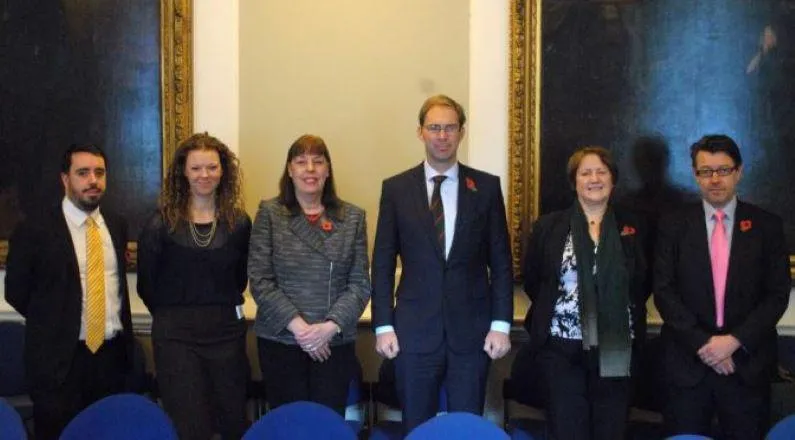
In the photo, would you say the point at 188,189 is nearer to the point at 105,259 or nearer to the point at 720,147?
the point at 105,259

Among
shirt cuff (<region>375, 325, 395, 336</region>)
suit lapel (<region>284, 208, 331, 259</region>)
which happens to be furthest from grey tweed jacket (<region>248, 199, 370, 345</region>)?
A: shirt cuff (<region>375, 325, 395, 336</region>)

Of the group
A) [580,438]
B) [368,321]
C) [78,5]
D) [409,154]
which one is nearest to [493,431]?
[580,438]

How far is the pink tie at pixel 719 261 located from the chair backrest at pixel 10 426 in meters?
2.27

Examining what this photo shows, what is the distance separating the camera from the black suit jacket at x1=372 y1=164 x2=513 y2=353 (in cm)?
274

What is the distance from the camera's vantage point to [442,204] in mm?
2797

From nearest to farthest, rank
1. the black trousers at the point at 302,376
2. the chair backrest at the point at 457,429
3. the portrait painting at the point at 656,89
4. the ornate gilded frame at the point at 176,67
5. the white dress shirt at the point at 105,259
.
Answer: the chair backrest at the point at 457,429, the black trousers at the point at 302,376, the white dress shirt at the point at 105,259, the portrait painting at the point at 656,89, the ornate gilded frame at the point at 176,67

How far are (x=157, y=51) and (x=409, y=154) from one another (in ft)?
4.14

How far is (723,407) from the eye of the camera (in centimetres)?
282

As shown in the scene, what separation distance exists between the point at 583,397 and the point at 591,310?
316 mm

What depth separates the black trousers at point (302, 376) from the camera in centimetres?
284

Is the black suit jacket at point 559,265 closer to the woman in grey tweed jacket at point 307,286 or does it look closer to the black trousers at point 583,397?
the black trousers at point 583,397

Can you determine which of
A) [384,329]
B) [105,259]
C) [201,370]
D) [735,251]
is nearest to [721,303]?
[735,251]

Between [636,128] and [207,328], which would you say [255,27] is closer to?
[207,328]

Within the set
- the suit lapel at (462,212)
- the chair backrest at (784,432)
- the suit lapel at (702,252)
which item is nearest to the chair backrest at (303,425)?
the suit lapel at (462,212)
